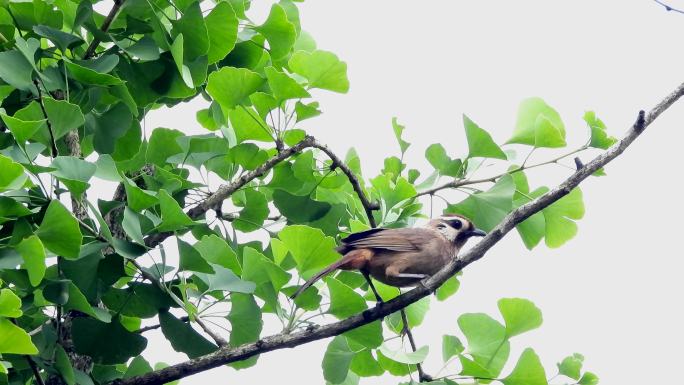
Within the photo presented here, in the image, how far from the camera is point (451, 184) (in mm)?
3525

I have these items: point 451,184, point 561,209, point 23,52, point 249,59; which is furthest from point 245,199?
point 561,209

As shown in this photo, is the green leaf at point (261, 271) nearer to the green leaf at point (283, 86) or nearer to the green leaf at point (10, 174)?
the green leaf at point (283, 86)

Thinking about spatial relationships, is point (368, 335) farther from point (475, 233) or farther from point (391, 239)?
point (475, 233)

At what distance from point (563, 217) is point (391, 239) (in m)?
0.74

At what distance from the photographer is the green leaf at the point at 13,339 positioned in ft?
8.00

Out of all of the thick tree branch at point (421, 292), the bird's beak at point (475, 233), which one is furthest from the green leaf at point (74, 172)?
the bird's beak at point (475, 233)

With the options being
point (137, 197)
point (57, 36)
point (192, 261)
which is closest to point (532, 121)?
point (192, 261)

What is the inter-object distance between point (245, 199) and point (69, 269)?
87 centimetres

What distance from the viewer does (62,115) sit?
282cm

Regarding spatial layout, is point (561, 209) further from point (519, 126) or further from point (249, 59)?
point (249, 59)

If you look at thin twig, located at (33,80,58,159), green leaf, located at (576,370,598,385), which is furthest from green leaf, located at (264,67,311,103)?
green leaf, located at (576,370,598,385)

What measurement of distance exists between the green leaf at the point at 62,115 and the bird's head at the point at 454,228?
1.98m

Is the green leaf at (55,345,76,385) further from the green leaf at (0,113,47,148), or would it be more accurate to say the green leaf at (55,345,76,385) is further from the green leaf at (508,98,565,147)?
the green leaf at (508,98,565,147)

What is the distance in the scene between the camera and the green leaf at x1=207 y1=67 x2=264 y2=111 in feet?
10.7
